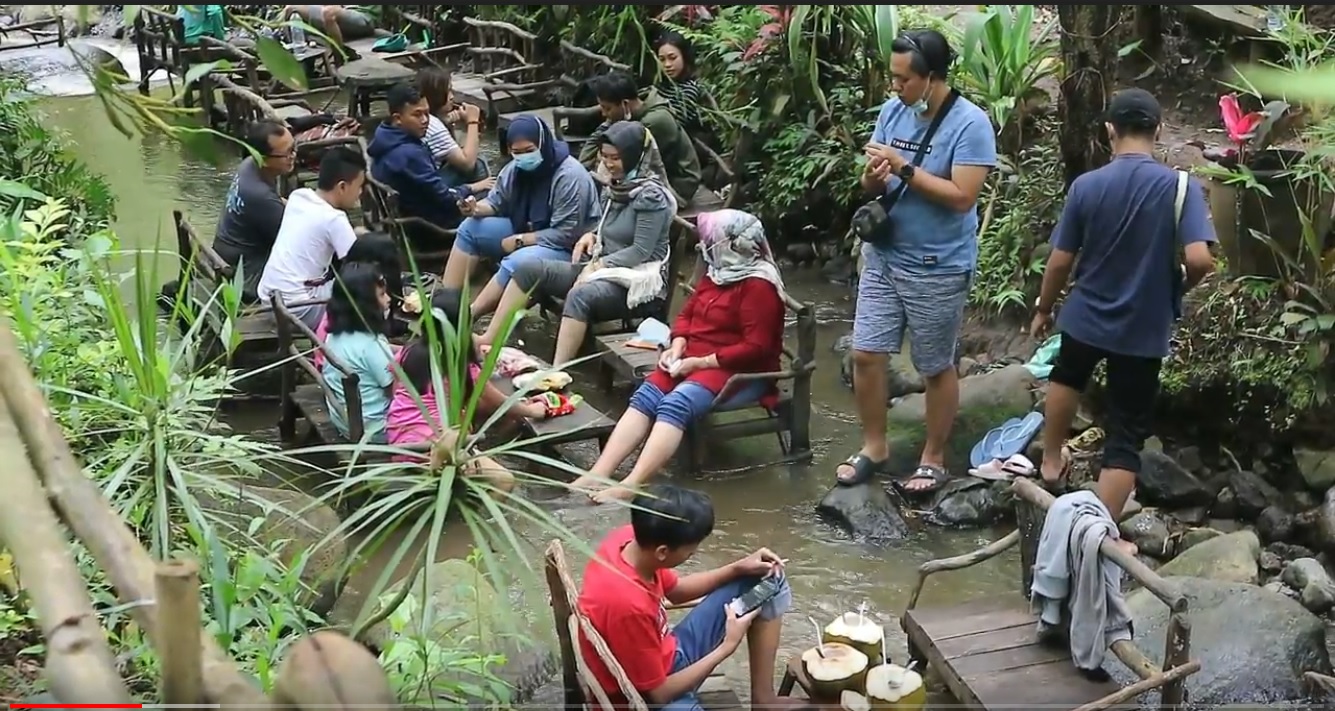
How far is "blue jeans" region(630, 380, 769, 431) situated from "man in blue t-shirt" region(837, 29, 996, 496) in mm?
498

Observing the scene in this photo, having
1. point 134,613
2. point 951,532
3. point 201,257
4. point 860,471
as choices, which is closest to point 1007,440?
point 951,532

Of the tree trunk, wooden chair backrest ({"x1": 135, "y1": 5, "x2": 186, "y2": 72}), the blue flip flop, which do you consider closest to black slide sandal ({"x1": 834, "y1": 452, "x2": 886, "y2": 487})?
the blue flip flop

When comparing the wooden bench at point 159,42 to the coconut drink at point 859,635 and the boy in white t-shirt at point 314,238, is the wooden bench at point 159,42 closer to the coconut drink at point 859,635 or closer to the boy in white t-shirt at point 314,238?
the boy in white t-shirt at point 314,238

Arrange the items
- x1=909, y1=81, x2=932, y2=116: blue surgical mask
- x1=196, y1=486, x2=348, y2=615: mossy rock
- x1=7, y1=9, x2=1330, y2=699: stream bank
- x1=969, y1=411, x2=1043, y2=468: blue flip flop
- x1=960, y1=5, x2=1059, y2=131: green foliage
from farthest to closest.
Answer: x1=960, y1=5, x2=1059, y2=131: green foliage → x1=969, y1=411, x2=1043, y2=468: blue flip flop → x1=909, y1=81, x2=932, y2=116: blue surgical mask → x1=7, y1=9, x2=1330, y2=699: stream bank → x1=196, y1=486, x2=348, y2=615: mossy rock

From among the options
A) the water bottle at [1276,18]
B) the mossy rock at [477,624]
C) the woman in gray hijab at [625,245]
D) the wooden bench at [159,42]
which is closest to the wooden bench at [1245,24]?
the water bottle at [1276,18]

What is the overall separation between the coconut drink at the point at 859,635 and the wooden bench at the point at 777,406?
1625 mm

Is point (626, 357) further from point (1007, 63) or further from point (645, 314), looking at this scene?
point (1007, 63)

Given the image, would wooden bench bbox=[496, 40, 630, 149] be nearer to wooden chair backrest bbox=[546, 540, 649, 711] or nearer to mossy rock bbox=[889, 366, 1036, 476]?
mossy rock bbox=[889, 366, 1036, 476]

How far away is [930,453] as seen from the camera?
5.81 m

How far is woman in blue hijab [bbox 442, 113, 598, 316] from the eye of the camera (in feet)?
22.9

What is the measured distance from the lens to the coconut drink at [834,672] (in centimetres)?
405

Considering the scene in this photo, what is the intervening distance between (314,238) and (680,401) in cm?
179

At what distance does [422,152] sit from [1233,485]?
4372mm

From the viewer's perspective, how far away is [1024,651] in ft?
13.8
